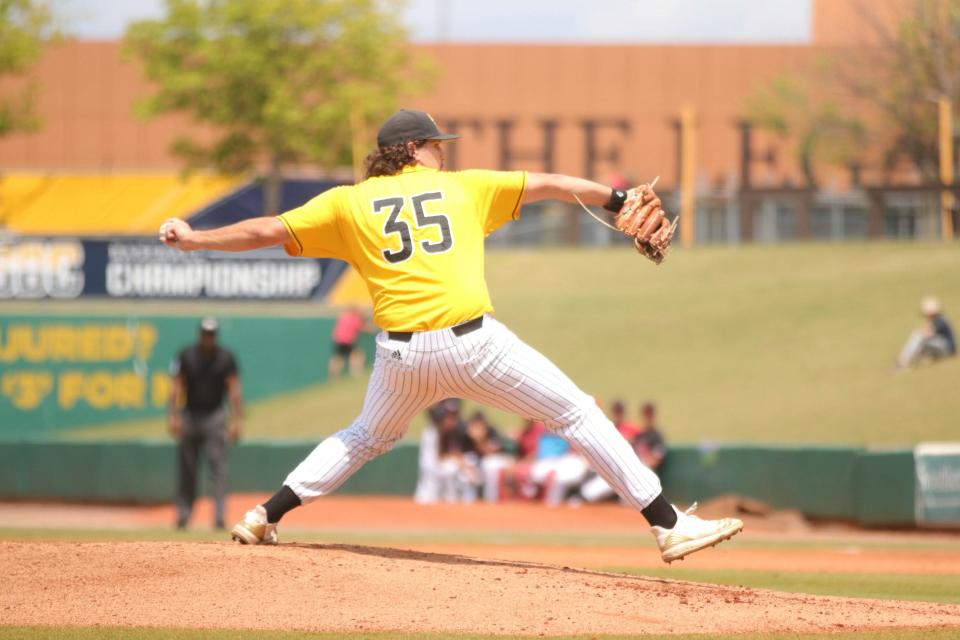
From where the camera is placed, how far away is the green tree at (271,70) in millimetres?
34375

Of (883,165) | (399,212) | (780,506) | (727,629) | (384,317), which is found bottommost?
(780,506)

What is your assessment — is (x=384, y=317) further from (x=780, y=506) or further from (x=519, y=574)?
(x=780, y=506)

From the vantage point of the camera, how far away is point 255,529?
7230 mm

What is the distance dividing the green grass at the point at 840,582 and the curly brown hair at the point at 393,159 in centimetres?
316

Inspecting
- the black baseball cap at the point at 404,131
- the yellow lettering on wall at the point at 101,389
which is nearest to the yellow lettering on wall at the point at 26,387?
the yellow lettering on wall at the point at 101,389

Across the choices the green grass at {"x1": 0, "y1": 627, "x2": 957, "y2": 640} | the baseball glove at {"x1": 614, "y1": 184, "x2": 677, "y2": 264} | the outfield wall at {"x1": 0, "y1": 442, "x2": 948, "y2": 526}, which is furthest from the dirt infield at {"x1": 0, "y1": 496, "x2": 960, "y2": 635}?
the outfield wall at {"x1": 0, "y1": 442, "x2": 948, "y2": 526}

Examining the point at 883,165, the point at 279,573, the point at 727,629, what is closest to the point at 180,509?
the point at 279,573

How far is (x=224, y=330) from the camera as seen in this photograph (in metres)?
25.7

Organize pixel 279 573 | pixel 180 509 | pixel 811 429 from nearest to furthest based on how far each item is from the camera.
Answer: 1. pixel 279 573
2. pixel 180 509
3. pixel 811 429

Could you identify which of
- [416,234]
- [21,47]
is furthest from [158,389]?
[416,234]

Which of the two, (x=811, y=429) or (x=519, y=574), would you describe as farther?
(x=811, y=429)

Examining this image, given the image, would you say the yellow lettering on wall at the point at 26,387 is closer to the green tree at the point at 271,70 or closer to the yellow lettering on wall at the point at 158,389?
the yellow lettering on wall at the point at 158,389

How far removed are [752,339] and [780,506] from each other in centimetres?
967

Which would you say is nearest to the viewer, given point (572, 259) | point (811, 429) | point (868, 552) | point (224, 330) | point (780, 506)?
point (868, 552)
